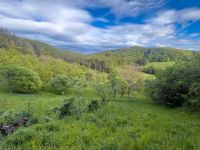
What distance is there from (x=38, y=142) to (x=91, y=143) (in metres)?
2.08

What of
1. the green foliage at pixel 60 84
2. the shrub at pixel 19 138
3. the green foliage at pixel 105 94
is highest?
the shrub at pixel 19 138

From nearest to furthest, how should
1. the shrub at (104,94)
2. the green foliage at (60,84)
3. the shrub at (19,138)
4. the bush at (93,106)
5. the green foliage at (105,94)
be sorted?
the shrub at (19,138), the bush at (93,106), the shrub at (104,94), the green foliage at (105,94), the green foliage at (60,84)

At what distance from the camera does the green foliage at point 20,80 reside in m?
57.9

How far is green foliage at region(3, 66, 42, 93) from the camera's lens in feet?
190

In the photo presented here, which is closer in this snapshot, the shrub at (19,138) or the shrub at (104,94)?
the shrub at (19,138)

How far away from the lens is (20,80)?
58375 millimetres

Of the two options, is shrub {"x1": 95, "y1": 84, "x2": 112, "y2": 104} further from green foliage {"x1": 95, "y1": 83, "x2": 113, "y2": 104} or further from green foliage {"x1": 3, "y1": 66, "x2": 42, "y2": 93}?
green foliage {"x1": 3, "y1": 66, "x2": 42, "y2": 93}

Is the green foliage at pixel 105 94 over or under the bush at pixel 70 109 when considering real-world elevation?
under

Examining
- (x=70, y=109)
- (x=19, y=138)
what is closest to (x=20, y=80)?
(x=70, y=109)

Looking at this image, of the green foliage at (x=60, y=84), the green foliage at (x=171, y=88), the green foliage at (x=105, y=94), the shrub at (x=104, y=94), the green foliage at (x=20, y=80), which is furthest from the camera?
the green foliage at (x=60, y=84)

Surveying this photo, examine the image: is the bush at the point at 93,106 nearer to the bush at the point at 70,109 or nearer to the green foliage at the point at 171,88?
the bush at the point at 70,109

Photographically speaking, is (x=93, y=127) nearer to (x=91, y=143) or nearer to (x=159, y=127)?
(x=91, y=143)

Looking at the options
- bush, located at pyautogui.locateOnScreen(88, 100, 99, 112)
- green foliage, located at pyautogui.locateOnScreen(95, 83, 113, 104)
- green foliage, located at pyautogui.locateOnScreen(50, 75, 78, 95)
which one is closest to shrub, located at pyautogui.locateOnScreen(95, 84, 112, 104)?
green foliage, located at pyautogui.locateOnScreen(95, 83, 113, 104)

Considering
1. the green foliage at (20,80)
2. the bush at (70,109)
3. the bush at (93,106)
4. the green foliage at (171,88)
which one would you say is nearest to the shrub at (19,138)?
the bush at (70,109)
